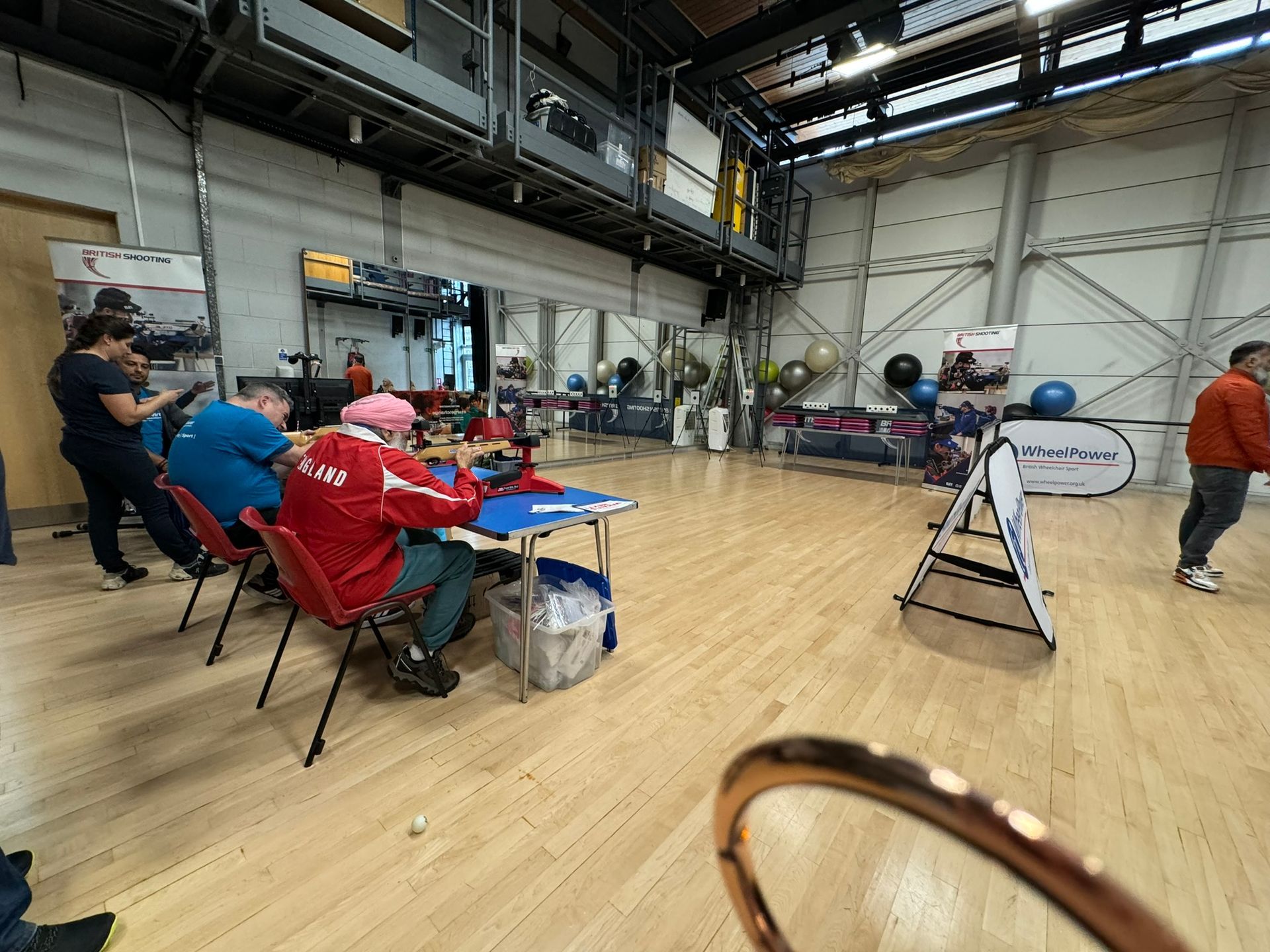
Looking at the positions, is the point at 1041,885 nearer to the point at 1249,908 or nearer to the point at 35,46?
the point at 1249,908

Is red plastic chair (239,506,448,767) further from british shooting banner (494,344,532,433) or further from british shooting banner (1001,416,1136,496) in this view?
british shooting banner (1001,416,1136,496)

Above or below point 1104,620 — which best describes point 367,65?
above

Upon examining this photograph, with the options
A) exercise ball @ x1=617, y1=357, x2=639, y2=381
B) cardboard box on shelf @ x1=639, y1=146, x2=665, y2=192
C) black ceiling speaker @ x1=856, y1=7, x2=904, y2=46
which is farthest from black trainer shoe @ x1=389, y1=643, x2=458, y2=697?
exercise ball @ x1=617, y1=357, x2=639, y2=381

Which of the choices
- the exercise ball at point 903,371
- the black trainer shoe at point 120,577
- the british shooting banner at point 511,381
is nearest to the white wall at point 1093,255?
the exercise ball at point 903,371

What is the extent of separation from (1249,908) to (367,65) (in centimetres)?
557

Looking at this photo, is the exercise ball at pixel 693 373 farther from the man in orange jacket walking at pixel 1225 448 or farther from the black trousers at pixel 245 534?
the black trousers at pixel 245 534

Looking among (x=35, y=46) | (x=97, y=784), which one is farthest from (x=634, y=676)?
(x=35, y=46)

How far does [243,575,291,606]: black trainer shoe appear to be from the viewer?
2.64m

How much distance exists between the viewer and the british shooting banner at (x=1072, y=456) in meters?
6.21

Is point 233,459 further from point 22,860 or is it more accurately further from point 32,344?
point 32,344

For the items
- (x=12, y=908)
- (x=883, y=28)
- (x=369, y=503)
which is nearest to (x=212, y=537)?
(x=369, y=503)

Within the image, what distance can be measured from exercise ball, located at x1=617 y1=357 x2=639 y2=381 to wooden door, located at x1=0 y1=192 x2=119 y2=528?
783 centimetres

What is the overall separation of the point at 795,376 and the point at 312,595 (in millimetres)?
9132

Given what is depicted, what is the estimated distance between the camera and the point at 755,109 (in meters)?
7.61
